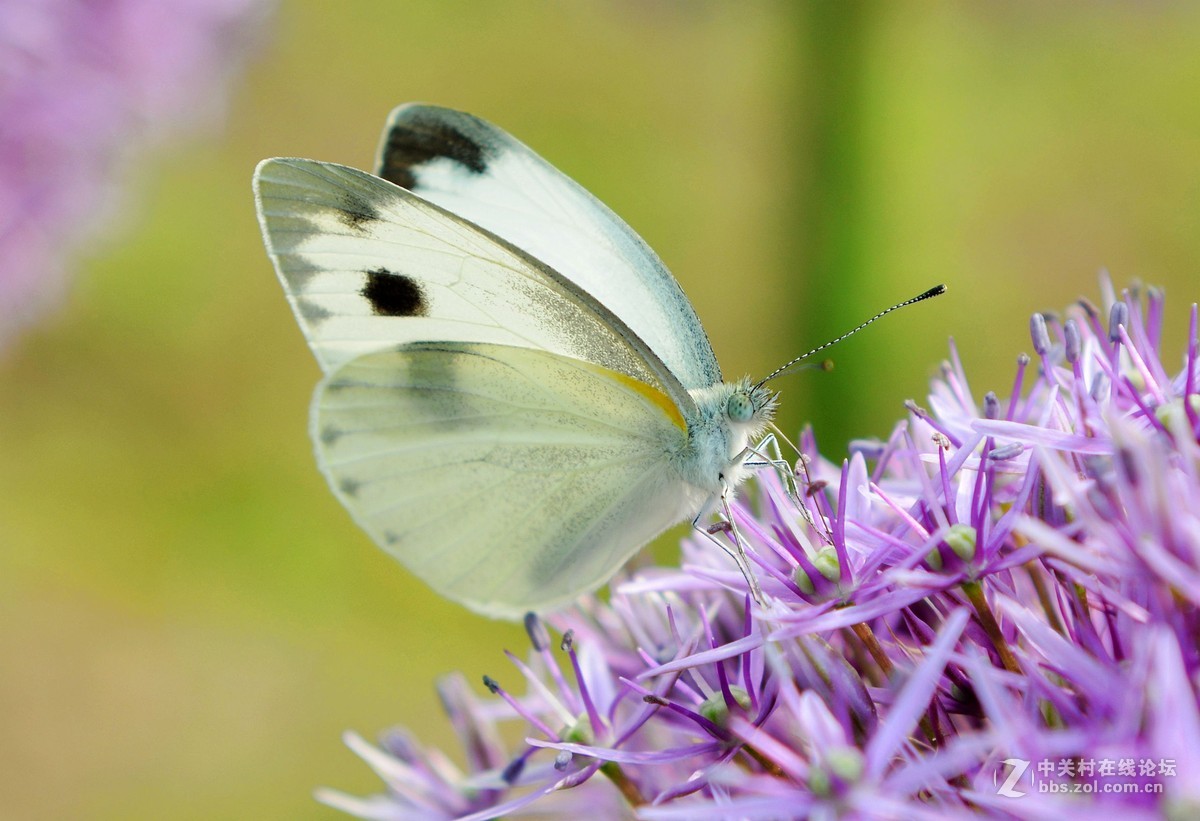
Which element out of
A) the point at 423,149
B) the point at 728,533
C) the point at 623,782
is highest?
the point at 423,149

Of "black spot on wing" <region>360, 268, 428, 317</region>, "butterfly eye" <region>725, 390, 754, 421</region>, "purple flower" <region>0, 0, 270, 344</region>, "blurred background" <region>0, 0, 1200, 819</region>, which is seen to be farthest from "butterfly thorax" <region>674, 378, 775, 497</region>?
"purple flower" <region>0, 0, 270, 344</region>

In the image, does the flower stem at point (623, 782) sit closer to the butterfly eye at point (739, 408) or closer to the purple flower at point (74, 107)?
the butterfly eye at point (739, 408)

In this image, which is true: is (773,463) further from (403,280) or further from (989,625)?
(403,280)

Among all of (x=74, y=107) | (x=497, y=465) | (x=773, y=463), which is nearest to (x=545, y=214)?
(x=497, y=465)

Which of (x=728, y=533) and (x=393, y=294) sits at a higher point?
(x=393, y=294)

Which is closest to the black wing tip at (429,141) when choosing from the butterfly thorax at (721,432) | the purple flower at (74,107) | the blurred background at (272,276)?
the butterfly thorax at (721,432)

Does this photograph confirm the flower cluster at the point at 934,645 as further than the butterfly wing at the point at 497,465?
No
